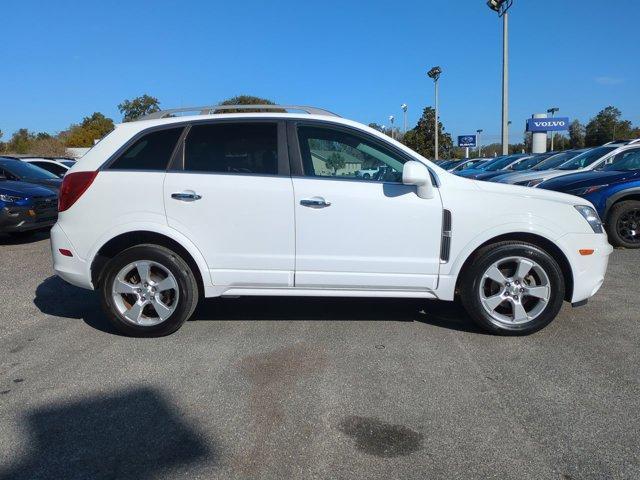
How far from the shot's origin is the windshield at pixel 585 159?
37.3ft

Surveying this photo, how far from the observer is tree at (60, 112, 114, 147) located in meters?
64.1

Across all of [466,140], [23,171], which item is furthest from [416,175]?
[466,140]

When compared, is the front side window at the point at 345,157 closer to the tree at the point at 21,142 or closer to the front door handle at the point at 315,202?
the front door handle at the point at 315,202

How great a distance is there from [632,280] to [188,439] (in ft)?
18.8

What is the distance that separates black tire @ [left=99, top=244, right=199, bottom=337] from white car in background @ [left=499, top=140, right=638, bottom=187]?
7.82 m

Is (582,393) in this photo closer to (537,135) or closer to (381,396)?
Answer: (381,396)

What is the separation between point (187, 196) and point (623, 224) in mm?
7330

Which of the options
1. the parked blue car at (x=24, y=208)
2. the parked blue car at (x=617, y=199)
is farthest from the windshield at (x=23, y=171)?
the parked blue car at (x=617, y=199)

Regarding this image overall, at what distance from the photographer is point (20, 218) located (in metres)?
8.96

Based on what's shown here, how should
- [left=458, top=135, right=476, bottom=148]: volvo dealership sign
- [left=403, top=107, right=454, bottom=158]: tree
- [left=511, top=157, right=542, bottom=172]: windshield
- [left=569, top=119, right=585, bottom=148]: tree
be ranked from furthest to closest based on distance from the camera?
[left=569, top=119, right=585, bottom=148]: tree → [left=403, top=107, right=454, bottom=158]: tree → [left=458, top=135, right=476, bottom=148]: volvo dealership sign → [left=511, top=157, right=542, bottom=172]: windshield

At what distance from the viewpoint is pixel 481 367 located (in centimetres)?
386

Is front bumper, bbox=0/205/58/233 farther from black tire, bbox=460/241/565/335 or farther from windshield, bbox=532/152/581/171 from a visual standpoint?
windshield, bbox=532/152/581/171

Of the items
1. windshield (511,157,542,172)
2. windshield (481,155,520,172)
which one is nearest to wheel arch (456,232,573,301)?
windshield (511,157,542,172)

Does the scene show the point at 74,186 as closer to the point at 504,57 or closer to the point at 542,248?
the point at 542,248
